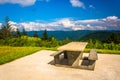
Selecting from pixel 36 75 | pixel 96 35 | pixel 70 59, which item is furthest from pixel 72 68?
pixel 96 35

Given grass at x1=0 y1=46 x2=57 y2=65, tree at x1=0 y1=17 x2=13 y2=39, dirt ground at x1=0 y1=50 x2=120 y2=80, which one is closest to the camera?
dirt ground at x1=0 y1=50 x2=120 y2=80

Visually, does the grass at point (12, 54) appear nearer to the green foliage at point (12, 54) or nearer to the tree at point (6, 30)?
the green foliage at point (12, 54)

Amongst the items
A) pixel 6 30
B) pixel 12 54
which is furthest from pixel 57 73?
pixel 6 30

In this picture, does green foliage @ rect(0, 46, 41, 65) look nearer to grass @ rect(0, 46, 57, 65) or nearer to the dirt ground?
grass @ rect(0, 46, 57, 65)

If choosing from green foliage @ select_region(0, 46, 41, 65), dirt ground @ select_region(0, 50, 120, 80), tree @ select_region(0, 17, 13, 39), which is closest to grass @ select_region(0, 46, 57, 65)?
green foliage @ select_region(0, 46, 41, 65)

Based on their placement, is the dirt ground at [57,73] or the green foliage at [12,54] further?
the green foliage at [12,54]

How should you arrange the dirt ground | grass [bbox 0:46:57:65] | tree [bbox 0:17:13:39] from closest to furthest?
the dirt ground, grass [bbox 0:46:57:65], tree [bbox 0:17:13:39]

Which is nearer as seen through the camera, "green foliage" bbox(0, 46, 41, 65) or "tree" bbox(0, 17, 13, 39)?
"green foliage" bbox(0, 46, 41, 65)

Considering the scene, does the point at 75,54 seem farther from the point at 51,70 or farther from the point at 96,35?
the point at 96,35

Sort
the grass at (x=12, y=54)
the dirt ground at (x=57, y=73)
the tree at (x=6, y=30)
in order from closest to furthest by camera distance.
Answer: the dirt ground at (x=57, y=73), the grass at (x=12, y=54), the tree at (x=6, y=30)

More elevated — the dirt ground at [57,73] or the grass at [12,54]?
the grass at [12,54]

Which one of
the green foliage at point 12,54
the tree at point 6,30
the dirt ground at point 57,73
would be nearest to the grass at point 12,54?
the green foliage at point 12,54

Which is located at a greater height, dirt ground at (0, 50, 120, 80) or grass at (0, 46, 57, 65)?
grass at (0, 46, 57, 65)

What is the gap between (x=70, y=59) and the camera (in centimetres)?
613
